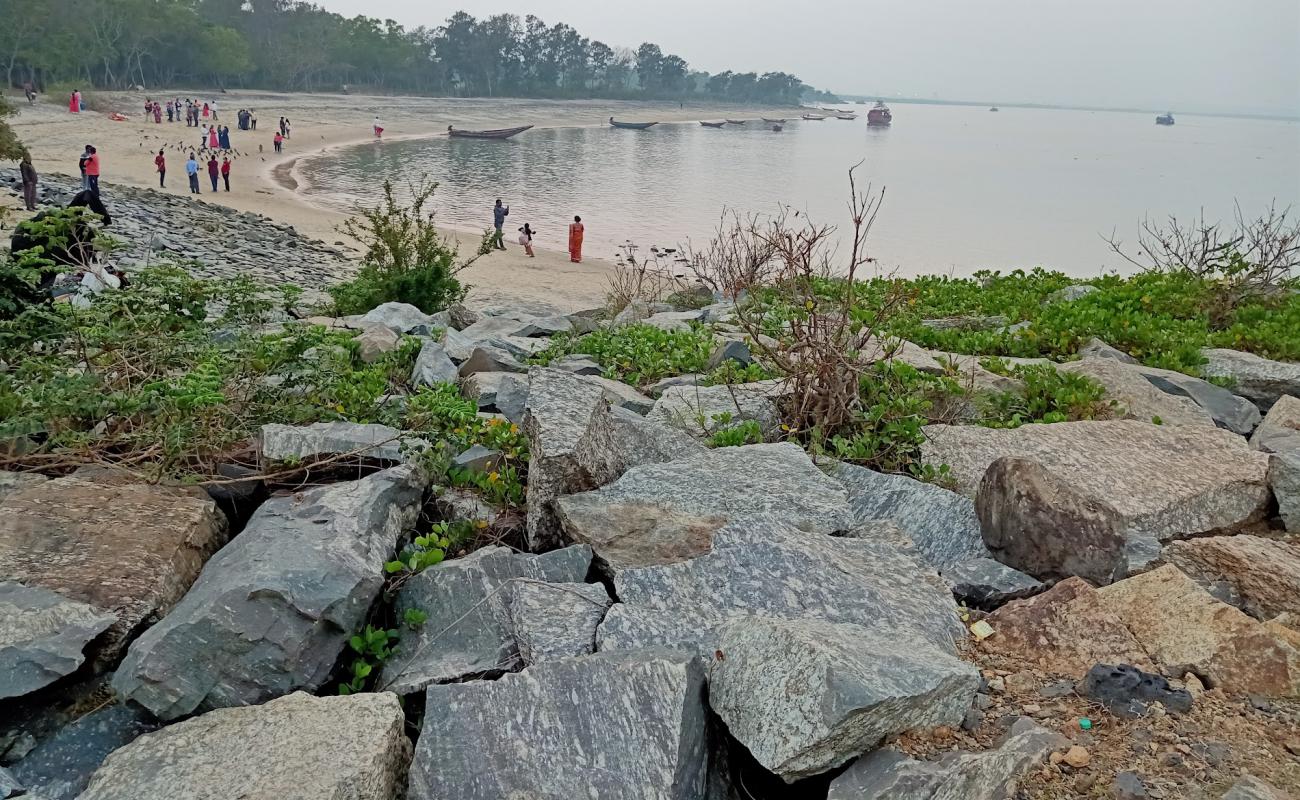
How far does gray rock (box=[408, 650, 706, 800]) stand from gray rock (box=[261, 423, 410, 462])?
1649 mm

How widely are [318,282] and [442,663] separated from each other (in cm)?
1499

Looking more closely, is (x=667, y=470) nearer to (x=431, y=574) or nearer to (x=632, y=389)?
(x=431, y=574)

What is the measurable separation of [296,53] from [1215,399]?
3589 inches

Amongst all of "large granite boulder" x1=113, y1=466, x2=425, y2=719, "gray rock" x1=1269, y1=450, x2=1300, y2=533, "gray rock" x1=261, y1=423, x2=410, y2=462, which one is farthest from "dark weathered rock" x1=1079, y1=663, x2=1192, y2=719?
"gray rock" x1=261, y1=423, x2=410, y2=462

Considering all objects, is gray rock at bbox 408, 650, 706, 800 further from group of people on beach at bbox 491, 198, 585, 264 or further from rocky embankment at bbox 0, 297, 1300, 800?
group of people on beach at bbox 491, 198, 585, 264

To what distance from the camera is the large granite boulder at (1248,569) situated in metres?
3.49

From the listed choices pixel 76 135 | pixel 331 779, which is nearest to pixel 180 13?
pixel 76 135

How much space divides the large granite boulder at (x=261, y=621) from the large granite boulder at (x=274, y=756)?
148mm

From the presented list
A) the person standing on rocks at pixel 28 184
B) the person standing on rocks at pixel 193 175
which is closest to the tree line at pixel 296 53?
the person standing on rocks at pixel 193 175

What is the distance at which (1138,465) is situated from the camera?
4.48 m

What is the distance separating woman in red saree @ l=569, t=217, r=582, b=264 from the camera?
75.9 feet

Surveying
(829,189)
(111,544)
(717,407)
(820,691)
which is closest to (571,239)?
(717,407)

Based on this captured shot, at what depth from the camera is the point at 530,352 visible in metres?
7.44

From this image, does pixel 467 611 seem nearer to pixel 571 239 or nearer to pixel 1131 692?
pixel 1131 692
